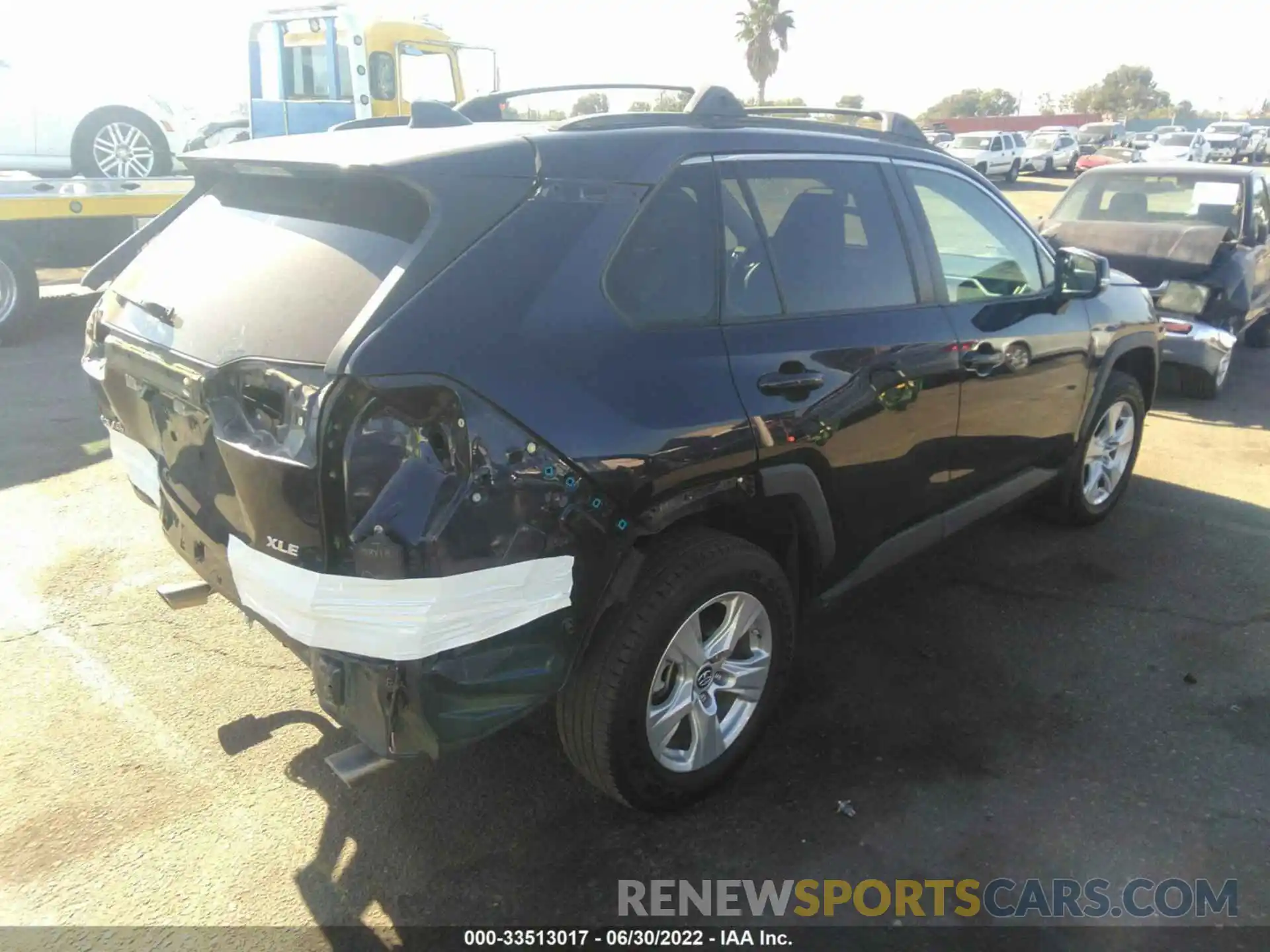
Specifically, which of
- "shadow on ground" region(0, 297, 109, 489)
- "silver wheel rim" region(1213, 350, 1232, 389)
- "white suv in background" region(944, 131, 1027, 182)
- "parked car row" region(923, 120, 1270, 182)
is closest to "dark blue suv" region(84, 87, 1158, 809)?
"shadow on ground" region(0, 297, 109, 489)

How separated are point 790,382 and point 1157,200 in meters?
7.02

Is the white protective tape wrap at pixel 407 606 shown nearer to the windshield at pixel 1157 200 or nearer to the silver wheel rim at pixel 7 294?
the windshield at pixel 1157 200

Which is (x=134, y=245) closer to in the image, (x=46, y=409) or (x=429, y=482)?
(x=429, y=482)

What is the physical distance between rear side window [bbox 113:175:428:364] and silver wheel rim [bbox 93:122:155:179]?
756cm

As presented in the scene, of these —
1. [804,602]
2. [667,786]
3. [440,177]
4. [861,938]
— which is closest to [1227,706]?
[804,602]

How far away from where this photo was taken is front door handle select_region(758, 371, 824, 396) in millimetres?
2748

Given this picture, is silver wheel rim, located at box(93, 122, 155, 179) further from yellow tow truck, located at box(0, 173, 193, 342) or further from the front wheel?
yellow tow truck, located at box(0, 173, 193, 342)

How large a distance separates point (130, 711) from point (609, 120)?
8.46 feet

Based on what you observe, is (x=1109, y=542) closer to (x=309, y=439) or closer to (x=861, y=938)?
(x=861, y=938)

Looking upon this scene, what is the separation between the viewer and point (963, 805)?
291 centimetres

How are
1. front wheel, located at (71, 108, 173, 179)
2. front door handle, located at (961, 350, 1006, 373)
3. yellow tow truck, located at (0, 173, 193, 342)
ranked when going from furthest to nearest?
front wheel, located at (71, 108, 173, 179) < yellow tow truck, located at (0, 173, 193, 342) < front door handle, located at (961, 350, 1006, 373)

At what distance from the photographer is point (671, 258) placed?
2635mm

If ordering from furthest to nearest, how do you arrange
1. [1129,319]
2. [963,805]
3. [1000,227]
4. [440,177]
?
[1129,319], [1000,227], [963,805], [440,177]

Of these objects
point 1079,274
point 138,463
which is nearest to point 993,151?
point 1079,274
